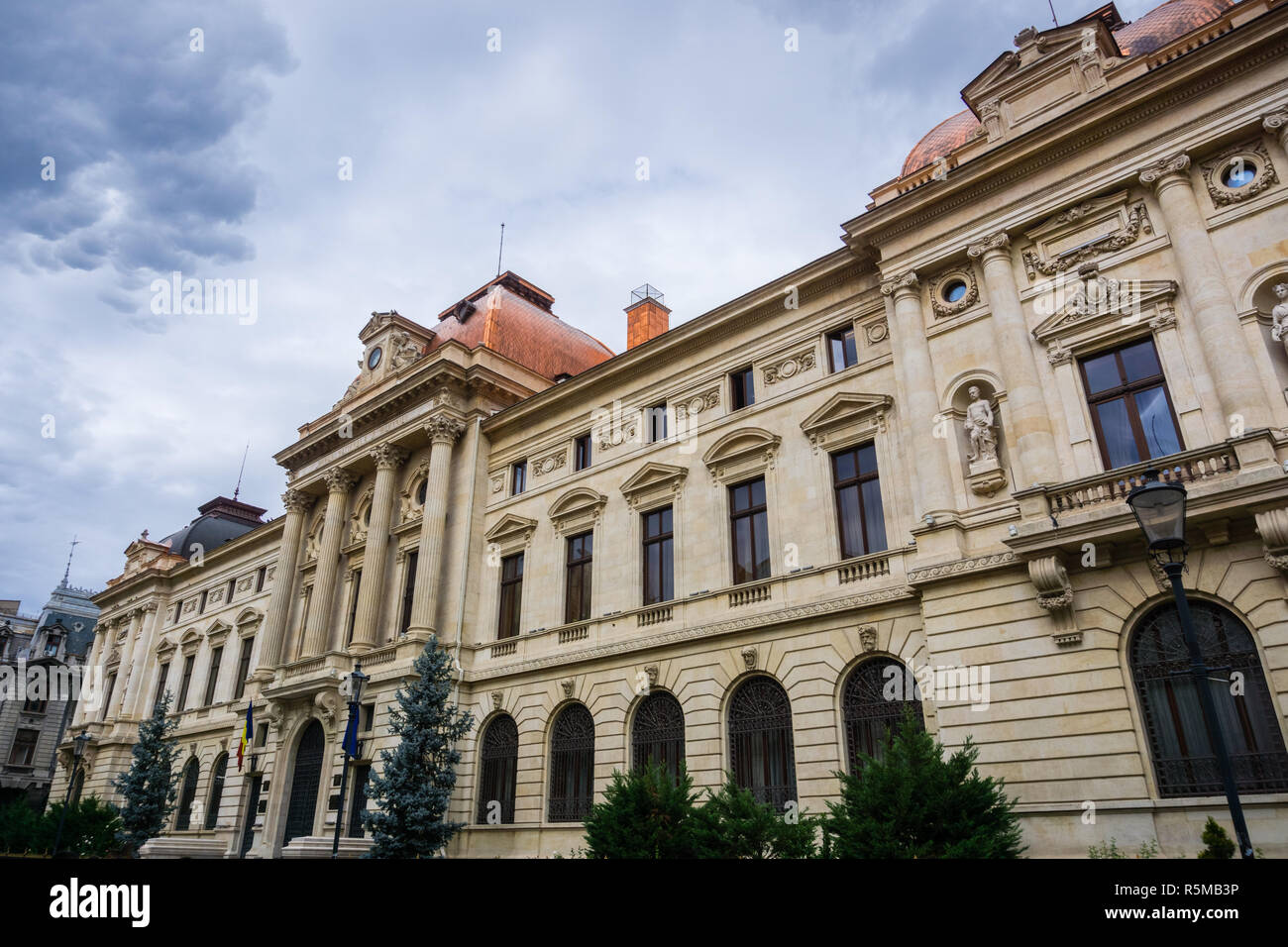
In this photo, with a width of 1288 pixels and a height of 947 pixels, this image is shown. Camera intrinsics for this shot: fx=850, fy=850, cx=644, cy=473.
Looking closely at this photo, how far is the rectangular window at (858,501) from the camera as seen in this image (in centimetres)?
1995

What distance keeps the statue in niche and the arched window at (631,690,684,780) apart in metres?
14.7

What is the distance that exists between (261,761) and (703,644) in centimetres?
2130

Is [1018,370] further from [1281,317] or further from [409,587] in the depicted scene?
[409,587]

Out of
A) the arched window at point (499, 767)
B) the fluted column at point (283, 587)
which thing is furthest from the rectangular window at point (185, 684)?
the arched window at point (499, 767)

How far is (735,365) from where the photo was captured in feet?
79.4

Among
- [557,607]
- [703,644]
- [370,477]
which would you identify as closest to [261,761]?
[370,477]

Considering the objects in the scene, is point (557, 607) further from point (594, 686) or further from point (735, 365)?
point (735, 365)

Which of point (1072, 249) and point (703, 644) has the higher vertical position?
point (1072, 249)

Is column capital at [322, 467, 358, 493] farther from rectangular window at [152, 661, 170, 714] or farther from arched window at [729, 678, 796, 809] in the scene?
rectangular window at [152, 661, 170, 714]

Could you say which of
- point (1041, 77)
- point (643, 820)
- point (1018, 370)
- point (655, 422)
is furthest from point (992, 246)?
point (643, 820)

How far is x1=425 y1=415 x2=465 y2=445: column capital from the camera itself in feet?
100

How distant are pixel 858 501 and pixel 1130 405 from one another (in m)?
6.22

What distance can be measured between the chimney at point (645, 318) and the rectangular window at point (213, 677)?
89.7 ft
